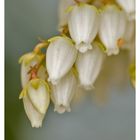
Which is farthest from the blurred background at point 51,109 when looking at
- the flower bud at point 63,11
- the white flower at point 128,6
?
the white flower at point 128,6

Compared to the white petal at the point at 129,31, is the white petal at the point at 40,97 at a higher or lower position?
lower

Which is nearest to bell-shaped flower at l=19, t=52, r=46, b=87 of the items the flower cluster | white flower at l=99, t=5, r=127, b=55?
the flower cluster

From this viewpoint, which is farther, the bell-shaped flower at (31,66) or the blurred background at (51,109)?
the blurred background at (51,109)

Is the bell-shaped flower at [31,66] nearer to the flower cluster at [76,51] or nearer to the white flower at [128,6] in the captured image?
the flower cluster at [76,51]

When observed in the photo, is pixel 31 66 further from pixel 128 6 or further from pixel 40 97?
pixel 128 6

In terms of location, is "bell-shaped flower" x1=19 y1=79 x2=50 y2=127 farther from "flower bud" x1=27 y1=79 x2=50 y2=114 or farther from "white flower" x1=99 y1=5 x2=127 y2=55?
"white flower" x1=99 y1=5 x2=127 y2=55

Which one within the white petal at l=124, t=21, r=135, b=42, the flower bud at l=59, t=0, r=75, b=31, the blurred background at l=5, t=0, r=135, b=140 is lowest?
the blurred background at l=5, t=0, r=135, b=140

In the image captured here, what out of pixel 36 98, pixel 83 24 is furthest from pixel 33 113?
pixel 83 24
